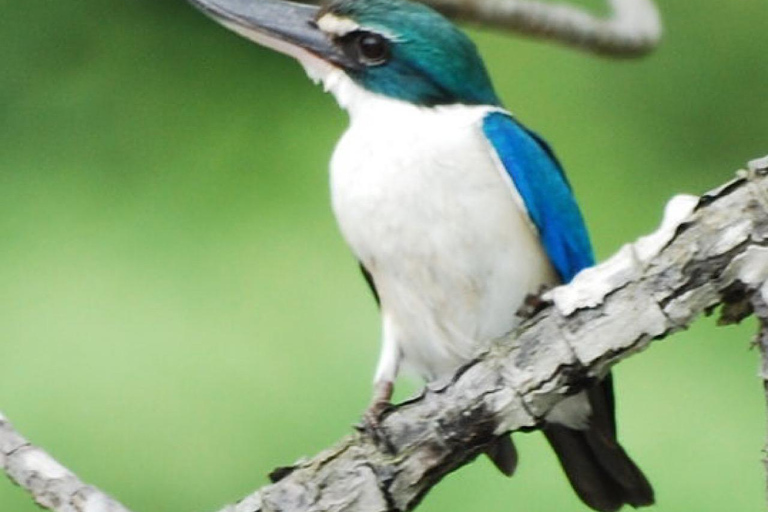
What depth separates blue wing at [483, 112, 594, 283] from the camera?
1.61 metres

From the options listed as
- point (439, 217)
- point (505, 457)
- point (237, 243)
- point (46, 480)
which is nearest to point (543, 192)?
point (439, 217)

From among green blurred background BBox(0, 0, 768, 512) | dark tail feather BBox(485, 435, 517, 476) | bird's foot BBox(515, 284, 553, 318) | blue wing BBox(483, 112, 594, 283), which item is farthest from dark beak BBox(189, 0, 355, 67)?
green blurred background BBox(0, 0, 768, 512)

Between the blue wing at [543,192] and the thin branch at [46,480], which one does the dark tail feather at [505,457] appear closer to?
the blue wing at [543,192]

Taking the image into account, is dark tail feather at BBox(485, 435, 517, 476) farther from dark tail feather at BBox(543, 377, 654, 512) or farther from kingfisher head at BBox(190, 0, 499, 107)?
kingfisher head at BBox(190, 0, 499, 107)

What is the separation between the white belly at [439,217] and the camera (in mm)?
1592

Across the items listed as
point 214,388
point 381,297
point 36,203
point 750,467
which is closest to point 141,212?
point 36,203

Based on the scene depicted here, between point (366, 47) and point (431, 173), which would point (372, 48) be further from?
point (431, 173)

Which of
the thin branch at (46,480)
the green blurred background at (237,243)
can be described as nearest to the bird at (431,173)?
the thin branch at (46,480)

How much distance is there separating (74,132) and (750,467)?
37.7 inches

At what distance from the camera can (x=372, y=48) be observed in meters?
1.62

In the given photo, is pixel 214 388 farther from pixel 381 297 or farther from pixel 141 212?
pixel 381 297

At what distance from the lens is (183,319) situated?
214 cm

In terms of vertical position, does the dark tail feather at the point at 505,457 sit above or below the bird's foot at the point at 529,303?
below

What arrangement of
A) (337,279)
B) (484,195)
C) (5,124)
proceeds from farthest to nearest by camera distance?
1. (5,124)
2. (337,279)
3. (484,195)
